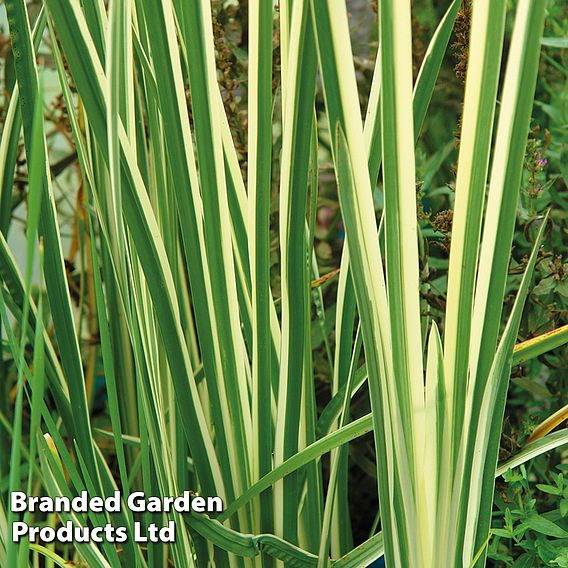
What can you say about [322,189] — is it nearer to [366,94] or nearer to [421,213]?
[366,94]

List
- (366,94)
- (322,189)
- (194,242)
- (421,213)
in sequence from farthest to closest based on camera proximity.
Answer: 1. (322,189)
2. (366,94)
3. (421,213)
4. (194,242)

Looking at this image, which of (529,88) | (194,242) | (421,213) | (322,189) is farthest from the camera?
(322,189)

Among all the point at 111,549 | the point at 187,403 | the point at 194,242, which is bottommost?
the point at 111,549

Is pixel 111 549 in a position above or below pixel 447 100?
below

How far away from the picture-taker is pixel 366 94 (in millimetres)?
1104

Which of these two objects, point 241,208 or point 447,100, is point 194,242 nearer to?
point 241,208

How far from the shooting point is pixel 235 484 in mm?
547

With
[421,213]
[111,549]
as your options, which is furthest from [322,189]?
[111,549]

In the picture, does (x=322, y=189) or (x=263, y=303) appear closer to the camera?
(x=263, y=303)

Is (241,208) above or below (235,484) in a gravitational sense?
above

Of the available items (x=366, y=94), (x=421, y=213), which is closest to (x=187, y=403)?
(x=421, y=213)

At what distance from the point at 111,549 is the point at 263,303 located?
0.22 m

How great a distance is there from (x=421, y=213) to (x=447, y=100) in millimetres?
559

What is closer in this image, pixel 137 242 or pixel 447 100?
pixel 137 242
